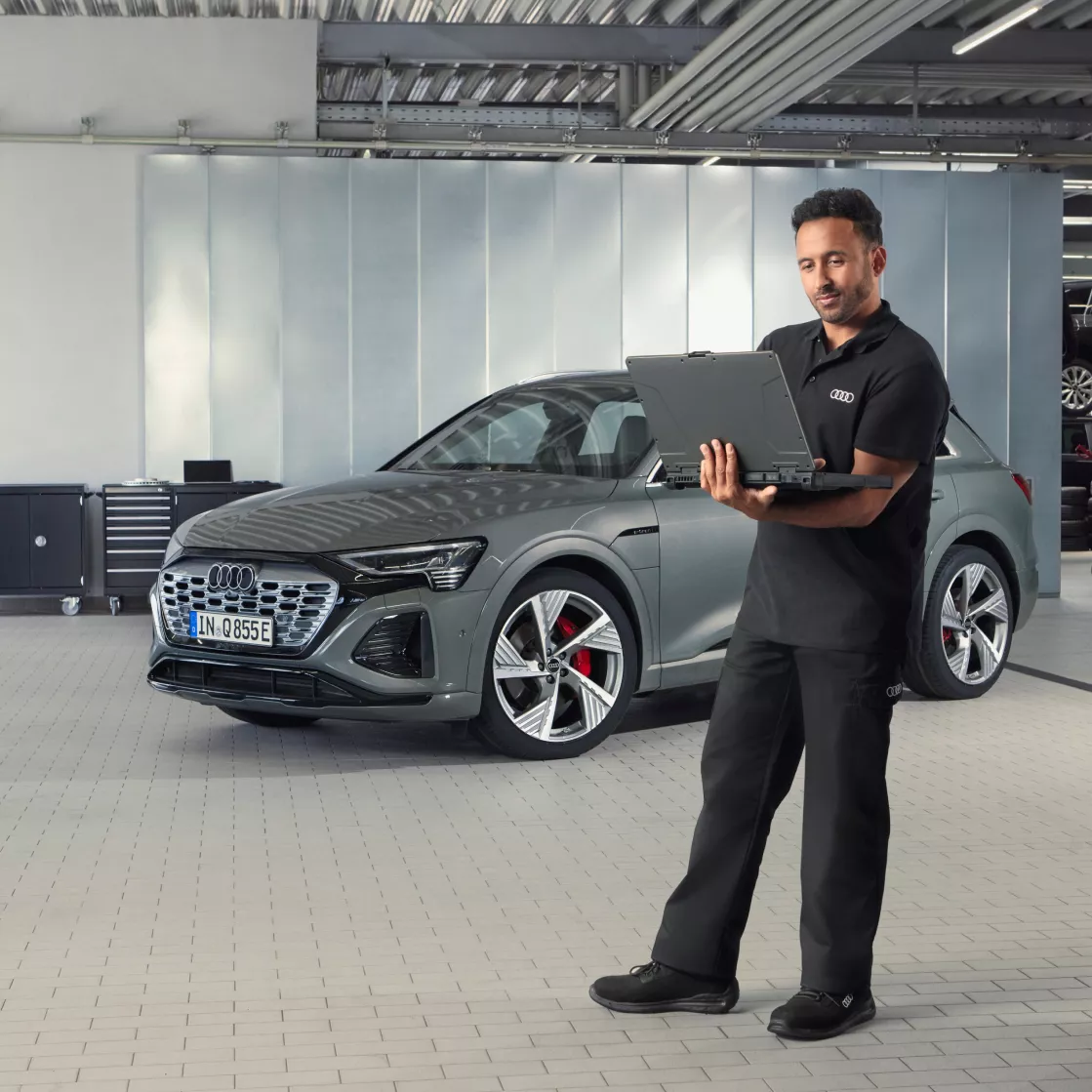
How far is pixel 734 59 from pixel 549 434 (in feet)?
16.0

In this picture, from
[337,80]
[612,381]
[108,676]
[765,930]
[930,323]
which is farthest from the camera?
[337,80]

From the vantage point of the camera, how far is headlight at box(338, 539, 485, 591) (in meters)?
5.77

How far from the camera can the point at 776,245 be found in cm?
1314

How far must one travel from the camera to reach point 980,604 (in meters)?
7.56

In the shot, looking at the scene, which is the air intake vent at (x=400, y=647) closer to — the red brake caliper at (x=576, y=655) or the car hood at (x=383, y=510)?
the car hood at (x=383, y=510)

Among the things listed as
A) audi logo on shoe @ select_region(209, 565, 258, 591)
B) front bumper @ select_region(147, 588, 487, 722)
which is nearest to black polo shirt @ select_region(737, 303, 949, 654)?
front bumper @ select_region(147, 588, 487, 722)

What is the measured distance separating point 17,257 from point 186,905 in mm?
9111

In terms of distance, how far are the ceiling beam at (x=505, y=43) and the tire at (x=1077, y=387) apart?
25.2 feet

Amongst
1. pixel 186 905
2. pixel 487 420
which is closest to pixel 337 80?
pixel 487 420

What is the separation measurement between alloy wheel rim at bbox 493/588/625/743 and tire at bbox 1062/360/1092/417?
13324mm

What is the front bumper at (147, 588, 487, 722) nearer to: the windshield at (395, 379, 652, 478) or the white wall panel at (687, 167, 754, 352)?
the windshield at (395, 379, 652, 478)

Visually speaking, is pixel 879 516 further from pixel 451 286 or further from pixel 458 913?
pixel 451 286

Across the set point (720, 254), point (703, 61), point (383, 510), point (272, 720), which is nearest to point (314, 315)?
point (720, 254)

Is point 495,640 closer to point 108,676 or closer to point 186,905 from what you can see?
point 186,905
